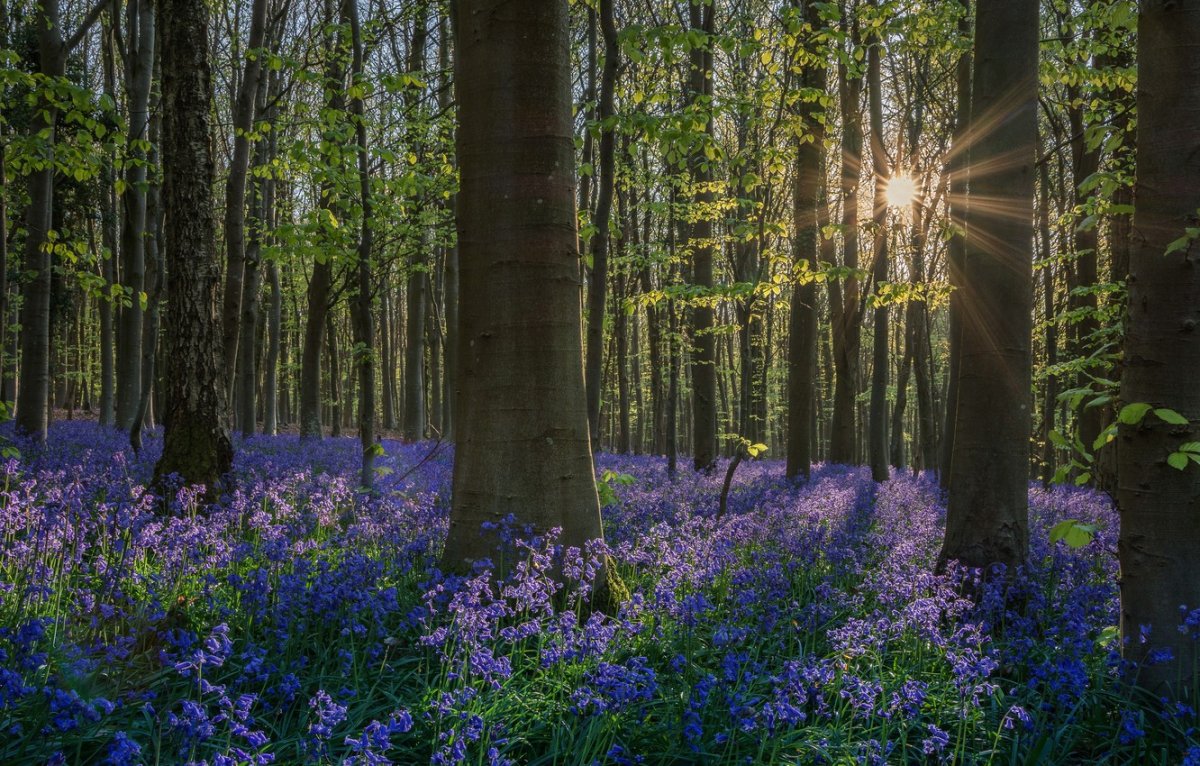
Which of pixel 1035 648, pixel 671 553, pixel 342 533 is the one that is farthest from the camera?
pixel 342 533

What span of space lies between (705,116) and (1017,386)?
314cm

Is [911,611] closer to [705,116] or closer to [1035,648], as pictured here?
[1035,648]

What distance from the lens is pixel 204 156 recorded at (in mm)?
6887

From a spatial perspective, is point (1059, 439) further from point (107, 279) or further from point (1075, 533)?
point (107, 279)

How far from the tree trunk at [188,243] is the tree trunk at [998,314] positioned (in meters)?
6.20

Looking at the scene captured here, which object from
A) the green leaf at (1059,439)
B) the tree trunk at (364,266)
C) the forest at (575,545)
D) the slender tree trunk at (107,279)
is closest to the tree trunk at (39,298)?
the forest at (575,545)

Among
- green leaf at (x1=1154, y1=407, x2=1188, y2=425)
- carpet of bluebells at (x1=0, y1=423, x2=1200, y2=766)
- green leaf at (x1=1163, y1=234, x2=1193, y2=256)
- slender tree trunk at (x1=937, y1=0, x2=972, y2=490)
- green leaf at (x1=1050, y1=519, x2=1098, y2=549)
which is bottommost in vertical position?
carpet of bluebells at (x1=0, y1=423, x2=1200, y2=766)

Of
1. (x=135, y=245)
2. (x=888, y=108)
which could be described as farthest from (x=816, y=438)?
(x=135, y=245)

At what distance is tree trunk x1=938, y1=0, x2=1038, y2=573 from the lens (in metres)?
5.08

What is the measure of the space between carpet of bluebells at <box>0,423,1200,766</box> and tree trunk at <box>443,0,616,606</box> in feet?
1.20

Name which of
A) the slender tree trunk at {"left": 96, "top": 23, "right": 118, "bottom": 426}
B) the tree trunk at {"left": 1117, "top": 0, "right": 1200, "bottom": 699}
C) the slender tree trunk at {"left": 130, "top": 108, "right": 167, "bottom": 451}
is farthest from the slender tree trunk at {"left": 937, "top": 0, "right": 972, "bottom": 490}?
the slender tree trunk at {"left": 96, "top": 23, "right": 118, "bottom": 426}

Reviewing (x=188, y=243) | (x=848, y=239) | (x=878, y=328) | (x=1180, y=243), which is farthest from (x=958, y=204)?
(x=878, y=328)

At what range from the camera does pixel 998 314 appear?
16.9ft

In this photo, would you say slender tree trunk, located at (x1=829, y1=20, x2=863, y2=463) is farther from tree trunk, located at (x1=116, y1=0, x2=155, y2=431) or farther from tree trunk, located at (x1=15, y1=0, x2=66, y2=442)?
tree trunk, located at (x1=15, y1=0, x2=66, y2=442)
